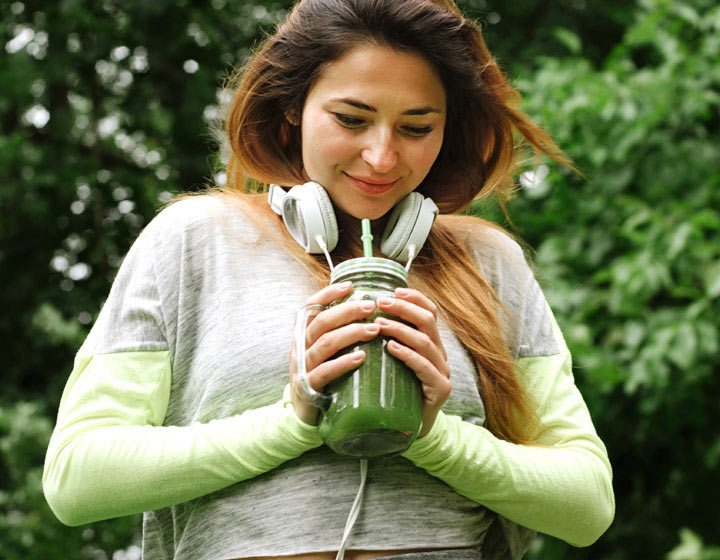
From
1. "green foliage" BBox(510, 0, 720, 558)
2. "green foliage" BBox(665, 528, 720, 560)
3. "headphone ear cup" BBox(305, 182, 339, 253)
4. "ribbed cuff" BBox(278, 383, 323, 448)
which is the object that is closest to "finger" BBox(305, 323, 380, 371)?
"ribbed cuff" BBox(278, 383, 323, 448)

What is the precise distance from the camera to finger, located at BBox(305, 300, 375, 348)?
1293 mm

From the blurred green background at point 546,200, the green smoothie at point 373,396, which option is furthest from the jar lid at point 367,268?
the blurred green background at point 546,200

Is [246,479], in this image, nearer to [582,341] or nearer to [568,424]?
[568,424]

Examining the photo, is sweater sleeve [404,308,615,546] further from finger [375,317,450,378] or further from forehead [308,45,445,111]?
forehead [308,45,445,111]

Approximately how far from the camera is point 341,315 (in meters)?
1.29

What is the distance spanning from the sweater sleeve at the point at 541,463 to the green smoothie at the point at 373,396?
14 cm

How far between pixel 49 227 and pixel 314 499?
11.7ft

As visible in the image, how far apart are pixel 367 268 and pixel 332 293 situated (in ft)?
0.20

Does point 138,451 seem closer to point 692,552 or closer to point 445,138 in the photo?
point 445,138

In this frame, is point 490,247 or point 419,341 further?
point 490,247

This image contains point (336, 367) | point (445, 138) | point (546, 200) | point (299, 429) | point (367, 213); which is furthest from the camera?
point (546, 200)

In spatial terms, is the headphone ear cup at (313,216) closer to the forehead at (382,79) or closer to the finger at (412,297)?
the forehead at (382,79)

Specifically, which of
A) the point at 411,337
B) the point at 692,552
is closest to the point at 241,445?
the point at 411,337

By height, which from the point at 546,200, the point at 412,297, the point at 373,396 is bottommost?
the point at 546,200
